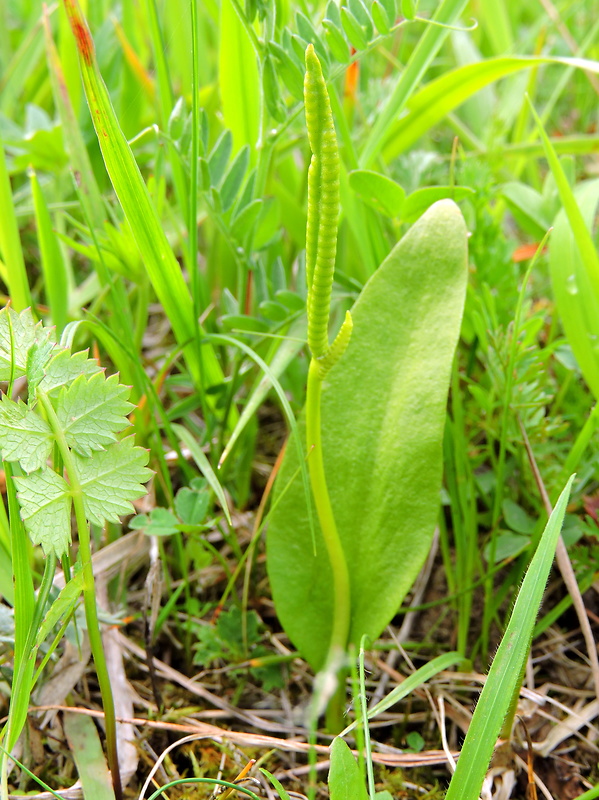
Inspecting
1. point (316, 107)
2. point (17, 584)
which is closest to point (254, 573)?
point (17, 584)

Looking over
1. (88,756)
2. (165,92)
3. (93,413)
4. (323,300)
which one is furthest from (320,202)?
(88,756)

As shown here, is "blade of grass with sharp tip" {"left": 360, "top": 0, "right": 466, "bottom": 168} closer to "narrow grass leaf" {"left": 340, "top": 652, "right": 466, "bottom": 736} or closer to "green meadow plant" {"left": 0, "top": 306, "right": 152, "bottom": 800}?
"green meadow plant" {"left": 0, "top": 306, "right": 152, "bottom": 800}

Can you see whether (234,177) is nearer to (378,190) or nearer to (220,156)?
(220,156)

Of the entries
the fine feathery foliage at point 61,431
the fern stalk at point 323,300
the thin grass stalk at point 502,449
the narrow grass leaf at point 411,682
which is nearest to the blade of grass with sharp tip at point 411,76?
the thin grass stalk at point 502,449

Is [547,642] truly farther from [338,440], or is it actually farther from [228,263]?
[228,263]

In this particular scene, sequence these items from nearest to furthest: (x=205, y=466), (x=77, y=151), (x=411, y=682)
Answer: (x=411, y=682)
(x=205, y=466)
(x=77, y=151)

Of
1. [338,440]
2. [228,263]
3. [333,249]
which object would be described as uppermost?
[333,249]
